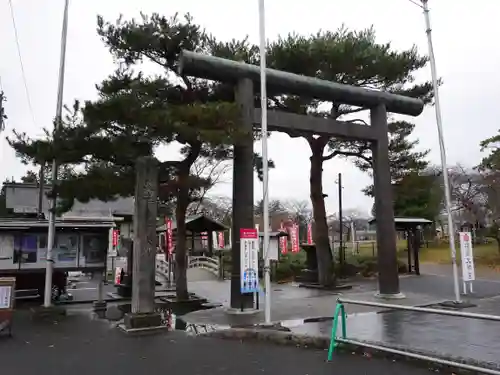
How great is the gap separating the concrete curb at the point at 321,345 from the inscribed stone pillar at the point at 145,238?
5.42 feet

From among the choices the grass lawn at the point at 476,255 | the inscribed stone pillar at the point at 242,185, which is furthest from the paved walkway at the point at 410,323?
the grass lawn at the point at 476,255

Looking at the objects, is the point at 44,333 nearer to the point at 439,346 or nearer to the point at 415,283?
the point at 439,346

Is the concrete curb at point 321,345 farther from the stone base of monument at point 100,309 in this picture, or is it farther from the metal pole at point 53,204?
the metal pole at point 53,204

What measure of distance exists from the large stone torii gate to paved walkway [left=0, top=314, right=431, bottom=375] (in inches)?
122

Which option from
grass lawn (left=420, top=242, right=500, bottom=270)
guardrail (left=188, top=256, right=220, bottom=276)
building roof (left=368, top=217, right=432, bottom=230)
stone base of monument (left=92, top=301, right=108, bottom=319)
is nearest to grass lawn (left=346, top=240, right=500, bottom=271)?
grass lawn (left=420, top=242, right=500, bottom=270)

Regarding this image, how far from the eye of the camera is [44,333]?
9.72 m

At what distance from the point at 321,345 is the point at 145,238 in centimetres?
439

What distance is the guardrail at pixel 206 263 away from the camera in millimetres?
25697

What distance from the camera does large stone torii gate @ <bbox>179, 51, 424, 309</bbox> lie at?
36.3ft

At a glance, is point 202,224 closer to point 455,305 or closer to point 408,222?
point 408,222

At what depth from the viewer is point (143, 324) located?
946 cm

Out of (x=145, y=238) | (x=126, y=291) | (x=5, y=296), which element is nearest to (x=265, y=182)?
(x=145, y=238)

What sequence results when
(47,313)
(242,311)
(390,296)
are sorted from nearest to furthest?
(242,311) → (47,313) → (390,296)

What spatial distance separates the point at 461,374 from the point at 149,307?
20.6 feet
